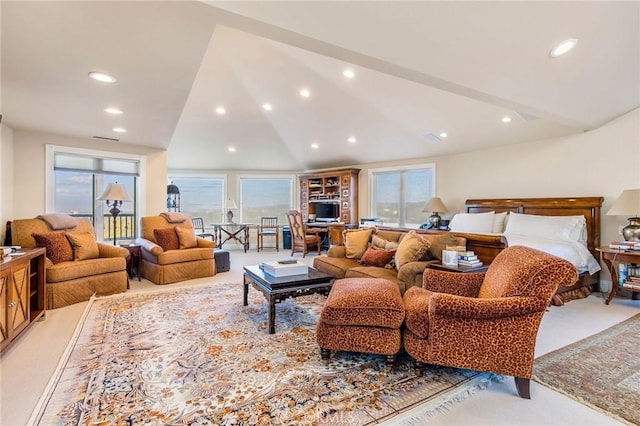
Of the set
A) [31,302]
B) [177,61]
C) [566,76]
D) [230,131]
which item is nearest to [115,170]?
[230,131]

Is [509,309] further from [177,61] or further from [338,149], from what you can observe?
[338,149]

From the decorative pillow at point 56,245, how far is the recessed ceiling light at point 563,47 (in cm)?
566

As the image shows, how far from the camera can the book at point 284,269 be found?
120 inches

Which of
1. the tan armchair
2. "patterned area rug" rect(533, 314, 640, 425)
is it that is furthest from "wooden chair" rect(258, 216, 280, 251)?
"patterned area rug" rect(533, 314, 640, 425)

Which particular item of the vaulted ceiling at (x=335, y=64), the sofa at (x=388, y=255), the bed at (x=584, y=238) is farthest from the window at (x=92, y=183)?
the bed at (x=584, y=238)

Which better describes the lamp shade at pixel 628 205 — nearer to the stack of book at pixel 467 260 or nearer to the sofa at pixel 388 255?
the sofa at pixel 388 255

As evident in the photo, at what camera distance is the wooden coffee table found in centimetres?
277

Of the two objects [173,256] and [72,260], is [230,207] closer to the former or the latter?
[173,256]

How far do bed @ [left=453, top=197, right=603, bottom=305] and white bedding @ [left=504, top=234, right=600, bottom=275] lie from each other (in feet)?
0.17

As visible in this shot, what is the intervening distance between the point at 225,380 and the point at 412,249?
2147 millimetres

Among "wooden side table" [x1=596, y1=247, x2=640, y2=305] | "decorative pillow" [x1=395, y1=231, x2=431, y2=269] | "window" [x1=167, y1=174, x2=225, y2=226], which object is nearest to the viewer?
"decorative pillow" [x1=395, y1=231, x2=431, y2=269]

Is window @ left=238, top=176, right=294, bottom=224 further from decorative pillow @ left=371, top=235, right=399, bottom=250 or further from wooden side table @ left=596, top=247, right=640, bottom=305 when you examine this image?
wooden side table @ left=596, top=247, right=640, bottom=305

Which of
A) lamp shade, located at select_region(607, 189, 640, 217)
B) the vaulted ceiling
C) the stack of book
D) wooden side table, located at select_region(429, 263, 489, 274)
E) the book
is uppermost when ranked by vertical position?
the vaulted ceiling

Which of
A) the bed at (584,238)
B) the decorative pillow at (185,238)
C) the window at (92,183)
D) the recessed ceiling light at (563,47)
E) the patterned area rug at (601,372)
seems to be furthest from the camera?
the decorative pillow at (185,238)
